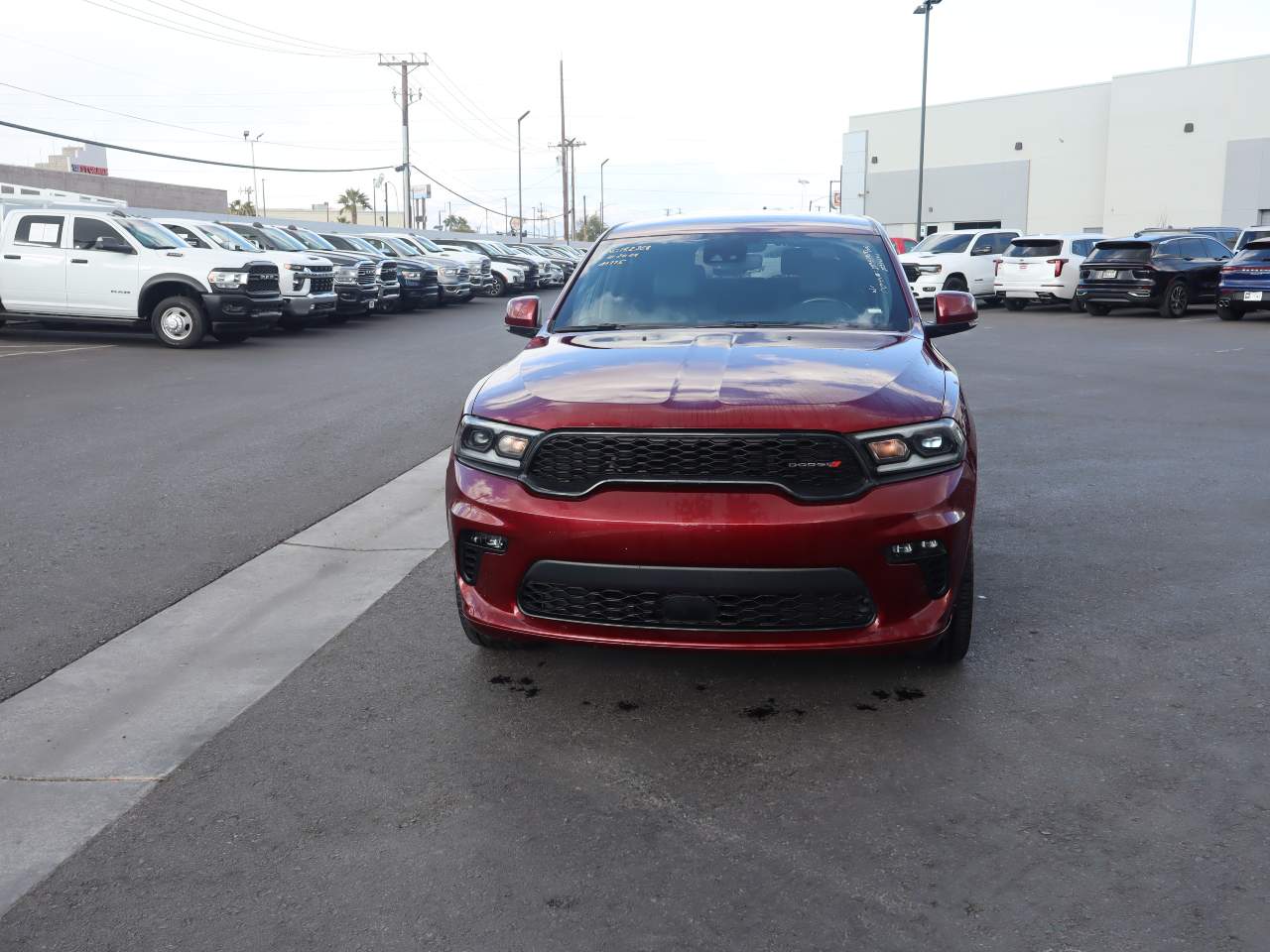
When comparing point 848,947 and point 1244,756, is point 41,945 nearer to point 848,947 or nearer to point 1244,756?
point 848,947

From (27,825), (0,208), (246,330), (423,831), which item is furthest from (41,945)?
(0,208)

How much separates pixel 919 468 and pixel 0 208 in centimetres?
1839

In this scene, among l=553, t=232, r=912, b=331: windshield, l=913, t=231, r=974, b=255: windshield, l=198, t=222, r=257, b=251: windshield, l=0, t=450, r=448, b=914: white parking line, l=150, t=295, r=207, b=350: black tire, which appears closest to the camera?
l=0, t=450, r=448, b=914: white parking line

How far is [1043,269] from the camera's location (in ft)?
83.7

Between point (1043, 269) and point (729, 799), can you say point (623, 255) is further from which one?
point (1043, 269)

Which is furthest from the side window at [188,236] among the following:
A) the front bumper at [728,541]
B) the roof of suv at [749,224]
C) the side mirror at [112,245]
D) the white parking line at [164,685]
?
the front bumper at [728,541]

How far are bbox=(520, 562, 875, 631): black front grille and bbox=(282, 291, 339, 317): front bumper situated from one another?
51.3 feet

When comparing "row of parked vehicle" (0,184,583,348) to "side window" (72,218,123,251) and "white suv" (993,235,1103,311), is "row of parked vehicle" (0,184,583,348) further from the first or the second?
"white suv" (993,235,1103,311)

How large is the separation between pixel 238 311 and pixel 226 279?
0.48m

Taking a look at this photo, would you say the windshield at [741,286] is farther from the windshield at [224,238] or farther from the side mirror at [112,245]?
the windshield at [224,238]

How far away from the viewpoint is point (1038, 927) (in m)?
2.64

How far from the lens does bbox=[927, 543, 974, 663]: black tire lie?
4.01m

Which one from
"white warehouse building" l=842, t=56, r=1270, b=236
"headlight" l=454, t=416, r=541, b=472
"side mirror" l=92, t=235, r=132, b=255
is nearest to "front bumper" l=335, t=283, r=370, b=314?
"side mirror" l=92, t=235, r=132, b=255

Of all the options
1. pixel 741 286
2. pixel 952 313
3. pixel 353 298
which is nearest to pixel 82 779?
pixel 741 286
